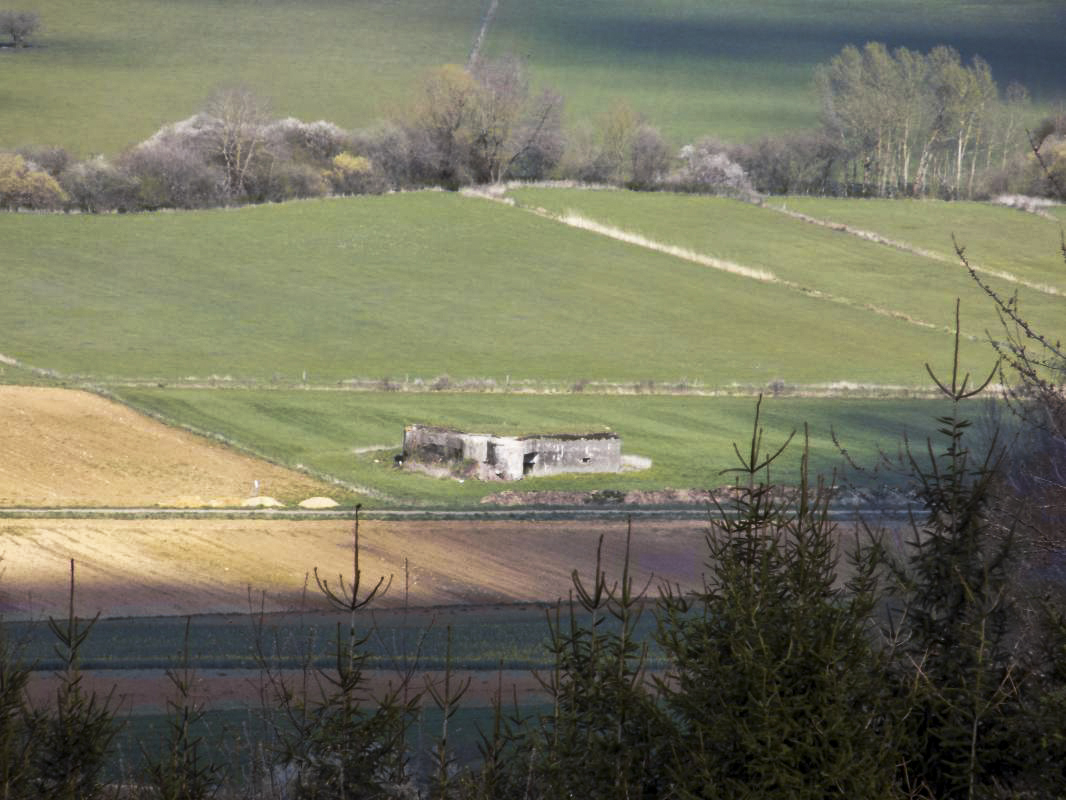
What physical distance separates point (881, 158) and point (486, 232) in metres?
34.5

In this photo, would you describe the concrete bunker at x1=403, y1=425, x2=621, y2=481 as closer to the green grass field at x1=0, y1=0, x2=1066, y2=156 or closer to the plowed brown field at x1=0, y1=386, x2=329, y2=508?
the plowed brown field at x1=0, y1=386, x2=329, y2=508

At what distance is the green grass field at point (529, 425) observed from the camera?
3503cm

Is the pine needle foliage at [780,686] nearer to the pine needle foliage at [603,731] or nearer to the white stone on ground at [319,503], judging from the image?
the pine needle foliage at [603,731]

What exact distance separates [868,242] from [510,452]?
4243 centimetres

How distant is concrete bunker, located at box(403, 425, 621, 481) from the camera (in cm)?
3519

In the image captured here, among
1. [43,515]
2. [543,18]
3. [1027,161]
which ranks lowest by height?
[43,515]

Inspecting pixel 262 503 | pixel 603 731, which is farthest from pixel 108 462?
pixel 603 731

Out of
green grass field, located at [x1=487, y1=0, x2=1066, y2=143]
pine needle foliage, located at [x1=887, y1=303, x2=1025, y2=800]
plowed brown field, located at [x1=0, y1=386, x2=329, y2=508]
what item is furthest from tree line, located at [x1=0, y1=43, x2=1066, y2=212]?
pine needle foliage, located at [x1=887, y1=303, x2=1025, y2=800]

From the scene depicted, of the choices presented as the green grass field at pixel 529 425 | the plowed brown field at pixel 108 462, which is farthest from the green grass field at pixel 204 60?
the plowed brown field at pixel 108 462

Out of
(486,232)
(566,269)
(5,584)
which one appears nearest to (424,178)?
(486,232)

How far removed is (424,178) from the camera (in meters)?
78.3

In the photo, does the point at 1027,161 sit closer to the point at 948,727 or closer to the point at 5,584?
the point at 5,584

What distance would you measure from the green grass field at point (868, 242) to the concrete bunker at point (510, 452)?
1140 inches

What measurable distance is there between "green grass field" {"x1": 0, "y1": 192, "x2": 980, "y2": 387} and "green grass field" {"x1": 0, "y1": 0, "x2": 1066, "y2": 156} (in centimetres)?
1474
